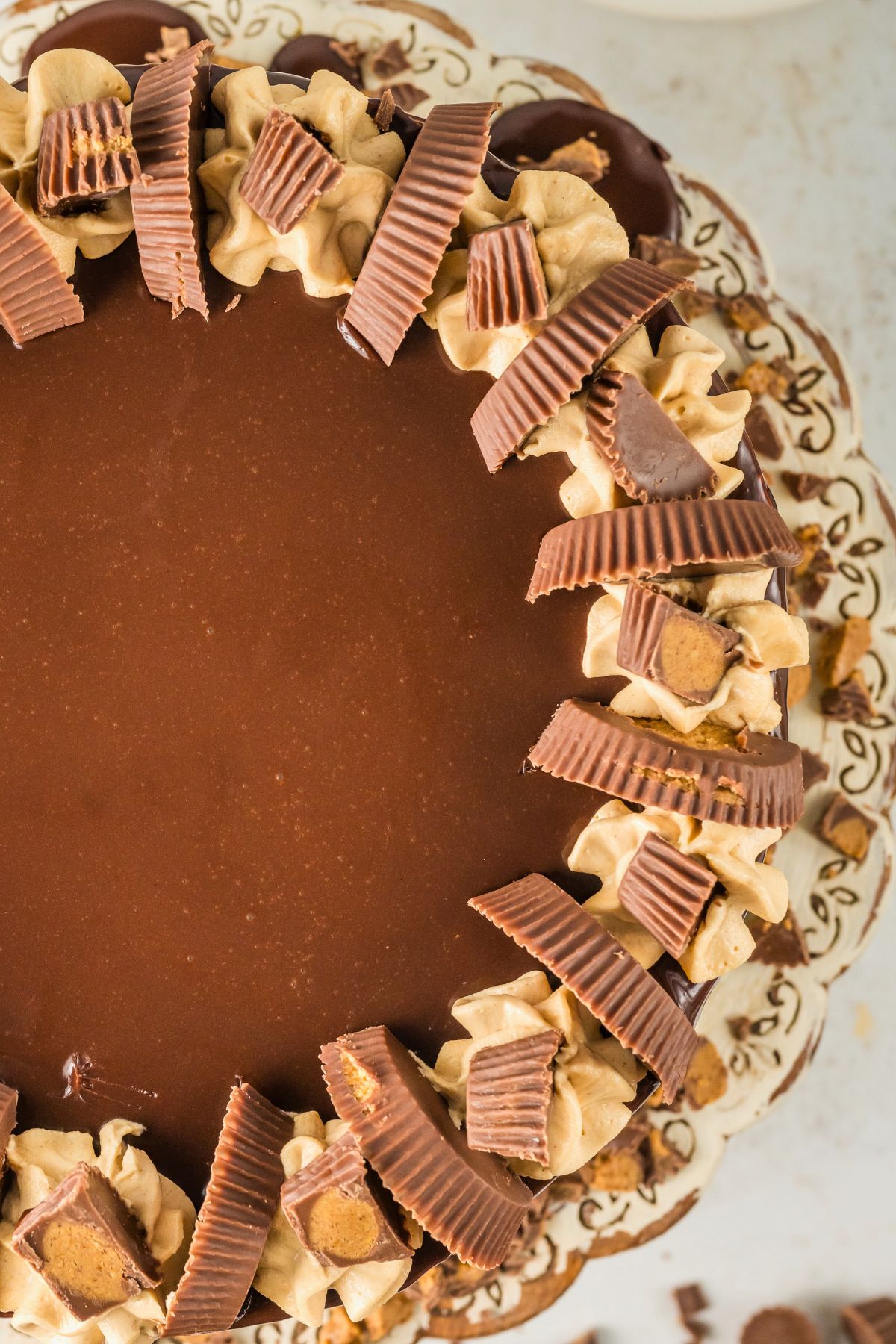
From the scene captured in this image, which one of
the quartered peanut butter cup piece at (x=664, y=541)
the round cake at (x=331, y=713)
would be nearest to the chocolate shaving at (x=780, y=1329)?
the round cake at (x=331, y=713)

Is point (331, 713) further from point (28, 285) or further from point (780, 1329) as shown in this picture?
point (780, 1329)

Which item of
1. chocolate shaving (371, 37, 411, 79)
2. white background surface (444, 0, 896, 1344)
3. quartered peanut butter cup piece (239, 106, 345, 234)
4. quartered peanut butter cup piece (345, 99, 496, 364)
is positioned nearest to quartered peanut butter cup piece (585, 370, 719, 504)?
quartered peanut butter cup piece (345, 99, 496, 364)

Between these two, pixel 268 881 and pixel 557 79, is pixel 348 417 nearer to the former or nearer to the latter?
pixel 268 881

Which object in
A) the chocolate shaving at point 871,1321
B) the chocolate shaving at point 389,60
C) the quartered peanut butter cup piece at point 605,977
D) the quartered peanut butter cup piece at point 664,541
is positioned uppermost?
the chocolate shaving at point 389,60

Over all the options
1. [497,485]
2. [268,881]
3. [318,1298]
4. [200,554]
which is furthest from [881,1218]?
[200,554]

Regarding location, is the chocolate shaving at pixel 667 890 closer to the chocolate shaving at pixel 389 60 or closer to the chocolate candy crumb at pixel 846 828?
the chocolate candy crumb at pixel 846 828

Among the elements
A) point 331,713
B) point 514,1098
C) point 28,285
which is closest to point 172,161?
point 28,285

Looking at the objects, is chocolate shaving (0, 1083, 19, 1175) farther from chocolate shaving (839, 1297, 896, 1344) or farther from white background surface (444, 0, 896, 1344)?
chocolate shaving (839, 1297, 896, 1344)
